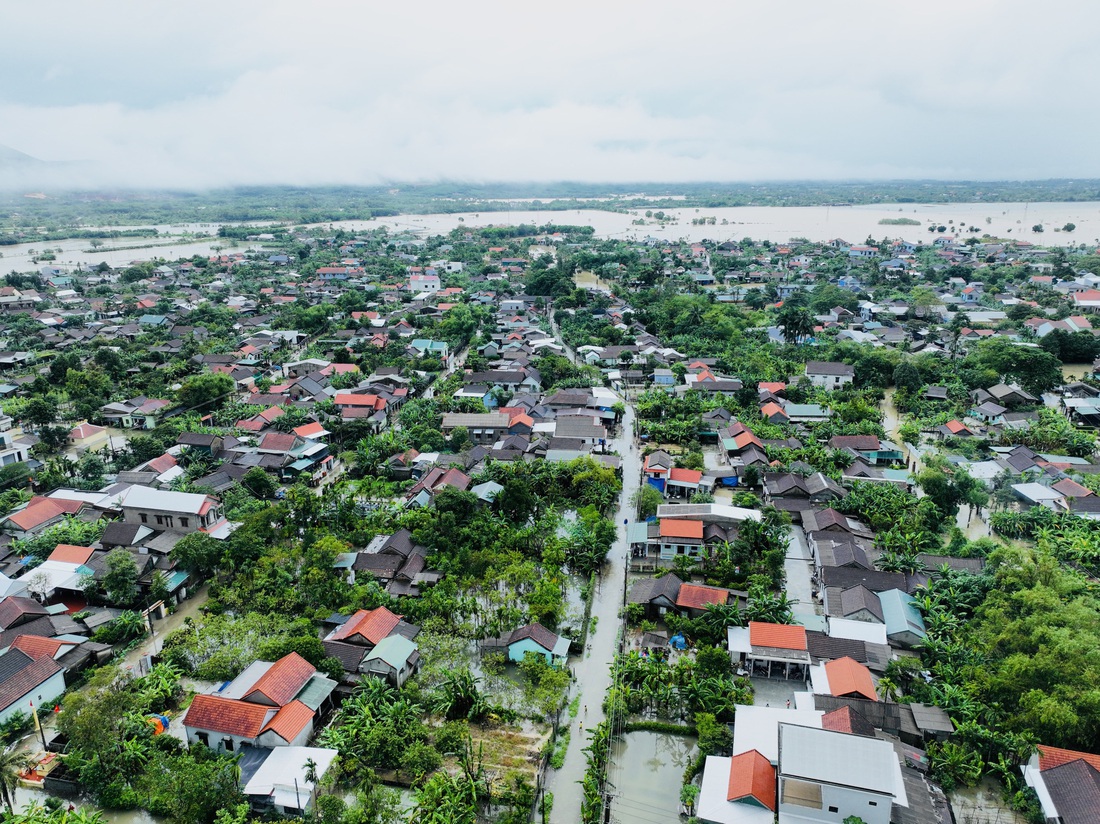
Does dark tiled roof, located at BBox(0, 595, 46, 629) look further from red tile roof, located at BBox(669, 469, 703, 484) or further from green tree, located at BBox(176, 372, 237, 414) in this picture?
red tile roof, located at BBox(669, 469, 703, 484)

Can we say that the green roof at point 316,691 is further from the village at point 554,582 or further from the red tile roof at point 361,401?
the red tile roof at point 361,401

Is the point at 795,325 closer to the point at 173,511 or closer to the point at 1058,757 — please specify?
the point at 1058,757

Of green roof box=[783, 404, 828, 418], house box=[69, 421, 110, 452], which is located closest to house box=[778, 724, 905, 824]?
green roof box=[783, 404, 828, 418]

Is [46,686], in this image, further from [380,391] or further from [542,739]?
[380,391]

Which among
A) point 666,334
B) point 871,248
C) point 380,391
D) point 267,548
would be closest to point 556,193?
point 871,248

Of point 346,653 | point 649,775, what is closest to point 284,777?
point 346,653
